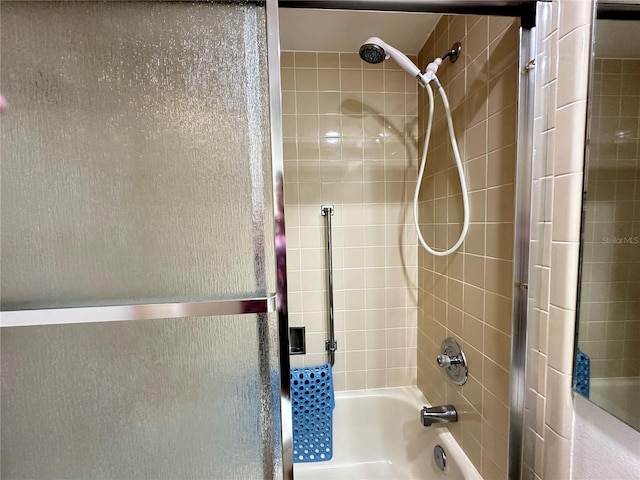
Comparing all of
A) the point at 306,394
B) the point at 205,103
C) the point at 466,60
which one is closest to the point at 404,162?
the point at 466,60

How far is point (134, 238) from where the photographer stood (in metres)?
0.61

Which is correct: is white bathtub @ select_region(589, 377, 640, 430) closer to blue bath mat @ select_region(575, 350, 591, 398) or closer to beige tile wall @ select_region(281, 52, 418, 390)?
blue bath mat @ select_region(575, 350, 591, 398)

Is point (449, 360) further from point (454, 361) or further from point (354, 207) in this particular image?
point (354, 207)

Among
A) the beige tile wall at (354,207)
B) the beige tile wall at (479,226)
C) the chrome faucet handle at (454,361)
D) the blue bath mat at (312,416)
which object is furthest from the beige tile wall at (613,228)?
the blue bath mat at (312,416)

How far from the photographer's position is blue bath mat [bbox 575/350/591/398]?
61 centimetres

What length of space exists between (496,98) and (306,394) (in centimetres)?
148

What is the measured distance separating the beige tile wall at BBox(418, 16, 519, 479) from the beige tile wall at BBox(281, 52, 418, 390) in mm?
201

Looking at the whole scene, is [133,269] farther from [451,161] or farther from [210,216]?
[451,161]

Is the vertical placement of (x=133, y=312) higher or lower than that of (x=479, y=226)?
lower

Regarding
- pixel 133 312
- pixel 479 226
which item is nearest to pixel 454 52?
pixel 479 226

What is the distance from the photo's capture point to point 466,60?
103 centimetres

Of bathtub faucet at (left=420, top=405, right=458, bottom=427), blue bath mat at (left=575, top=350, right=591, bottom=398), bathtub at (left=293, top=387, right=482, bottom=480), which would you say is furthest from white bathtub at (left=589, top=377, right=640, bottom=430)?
bathtub at (left=293, top=387, right=482, bottom=480)

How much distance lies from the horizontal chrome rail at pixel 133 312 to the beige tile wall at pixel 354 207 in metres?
0.85

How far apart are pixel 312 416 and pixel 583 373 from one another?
1186 mm
